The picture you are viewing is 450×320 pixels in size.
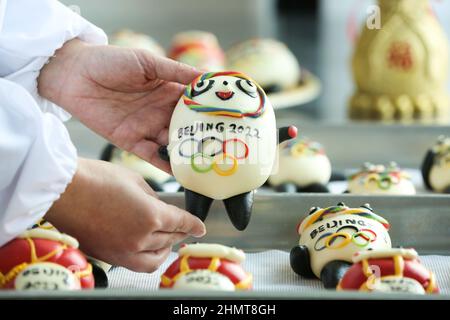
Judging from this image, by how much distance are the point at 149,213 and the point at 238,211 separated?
0.09 m

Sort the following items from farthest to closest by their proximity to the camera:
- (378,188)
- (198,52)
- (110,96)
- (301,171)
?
(198,52), (301,171), (378,188), (110,96)

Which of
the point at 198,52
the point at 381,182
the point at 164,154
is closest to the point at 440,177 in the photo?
the point at 381,182

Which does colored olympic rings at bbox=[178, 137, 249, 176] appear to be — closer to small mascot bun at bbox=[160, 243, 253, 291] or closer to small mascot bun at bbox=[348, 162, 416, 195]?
small mascot bun at bbox=[160, 243, 253, 291]

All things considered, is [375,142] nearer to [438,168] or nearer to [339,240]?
[438,168]

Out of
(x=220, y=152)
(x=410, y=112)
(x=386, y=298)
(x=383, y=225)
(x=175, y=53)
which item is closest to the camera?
(x=386, y=298)

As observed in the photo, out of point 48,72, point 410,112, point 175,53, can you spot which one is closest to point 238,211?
point 48,72

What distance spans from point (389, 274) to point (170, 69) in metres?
0.32

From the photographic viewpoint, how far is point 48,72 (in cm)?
99

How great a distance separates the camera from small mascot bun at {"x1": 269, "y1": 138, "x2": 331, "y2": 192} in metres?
1.27

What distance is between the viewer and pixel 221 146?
82 cm

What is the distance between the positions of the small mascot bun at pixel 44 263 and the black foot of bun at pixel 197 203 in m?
0.12

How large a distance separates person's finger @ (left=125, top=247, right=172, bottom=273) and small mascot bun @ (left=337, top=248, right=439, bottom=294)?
19 centimetres

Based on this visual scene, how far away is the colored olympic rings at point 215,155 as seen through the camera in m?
0.82
